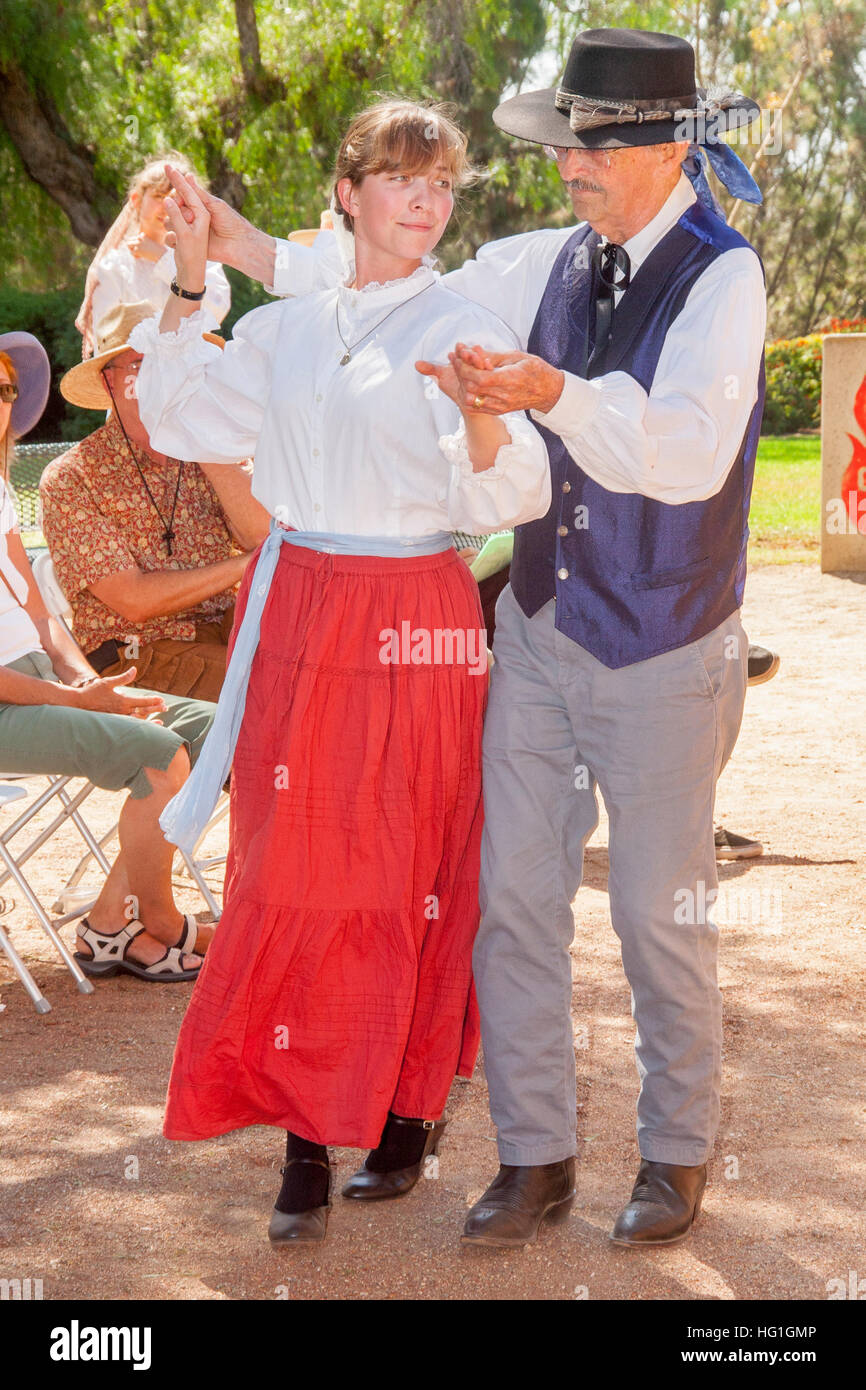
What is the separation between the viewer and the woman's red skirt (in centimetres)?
322

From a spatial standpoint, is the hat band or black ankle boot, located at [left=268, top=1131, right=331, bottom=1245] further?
black ankle boot, located at [left=268, top=1131, right=331, bottom=1245]

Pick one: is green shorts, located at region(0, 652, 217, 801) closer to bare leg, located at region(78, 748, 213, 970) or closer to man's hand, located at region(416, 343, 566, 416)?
bare leg, located at region(78, 748, 213, 970)

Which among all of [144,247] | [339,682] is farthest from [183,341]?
[144,247]

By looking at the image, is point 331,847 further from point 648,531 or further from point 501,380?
point 501,380

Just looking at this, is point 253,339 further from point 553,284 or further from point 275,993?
point 275,993

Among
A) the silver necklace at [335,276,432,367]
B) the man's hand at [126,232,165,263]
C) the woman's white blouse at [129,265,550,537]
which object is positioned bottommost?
the man's hand at [126,232,165,263]

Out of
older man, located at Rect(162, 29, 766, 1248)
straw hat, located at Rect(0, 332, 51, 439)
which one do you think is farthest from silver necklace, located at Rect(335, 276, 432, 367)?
straw hat, located at Rect(0, 332, 51, 439)

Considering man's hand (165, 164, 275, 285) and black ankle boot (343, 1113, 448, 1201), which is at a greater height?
man's hand (165, 164, 275, 285)

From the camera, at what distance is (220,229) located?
3.33 meters

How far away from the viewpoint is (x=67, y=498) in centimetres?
506

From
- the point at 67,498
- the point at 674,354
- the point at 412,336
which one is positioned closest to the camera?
the point at 674,354

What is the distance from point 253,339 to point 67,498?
187 cm

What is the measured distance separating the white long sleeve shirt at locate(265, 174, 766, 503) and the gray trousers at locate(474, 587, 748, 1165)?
0.43m
